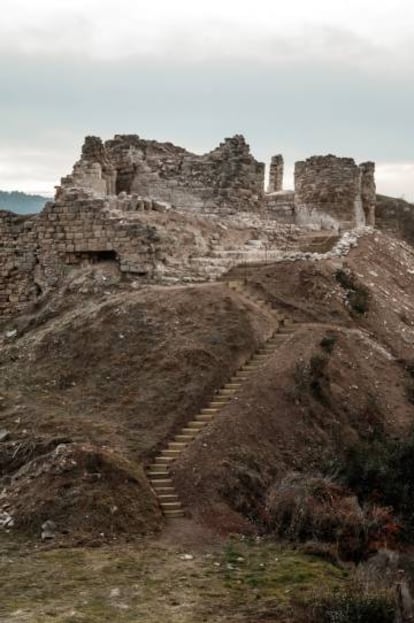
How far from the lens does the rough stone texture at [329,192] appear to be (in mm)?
30344

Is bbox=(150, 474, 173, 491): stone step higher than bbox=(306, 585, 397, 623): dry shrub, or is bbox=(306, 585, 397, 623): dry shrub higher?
bbox=(150, 474, 173, 491): stone step

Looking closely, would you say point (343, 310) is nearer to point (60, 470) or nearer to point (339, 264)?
point (339, 264)

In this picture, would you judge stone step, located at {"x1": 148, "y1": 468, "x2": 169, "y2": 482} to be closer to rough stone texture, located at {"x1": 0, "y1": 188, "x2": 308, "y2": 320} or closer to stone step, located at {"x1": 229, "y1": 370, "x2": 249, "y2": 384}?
stone step, located at {"x1": 229, "y1": 370, "x2": 249, "y2": 384}

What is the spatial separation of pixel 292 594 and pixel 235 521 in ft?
8.88

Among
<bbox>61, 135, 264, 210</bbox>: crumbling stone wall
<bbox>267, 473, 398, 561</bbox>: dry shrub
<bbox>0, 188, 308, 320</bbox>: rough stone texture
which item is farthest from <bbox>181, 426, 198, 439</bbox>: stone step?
<bbox>61, 135, 264, 210</bbox>: crumbling stone wall

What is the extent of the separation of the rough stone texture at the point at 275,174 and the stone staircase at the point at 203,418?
1735 cm

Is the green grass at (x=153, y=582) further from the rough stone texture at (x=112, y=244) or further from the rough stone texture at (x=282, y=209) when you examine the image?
the rough stone texture at (x=282, y=209)

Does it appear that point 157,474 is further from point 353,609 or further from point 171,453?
point 353,609

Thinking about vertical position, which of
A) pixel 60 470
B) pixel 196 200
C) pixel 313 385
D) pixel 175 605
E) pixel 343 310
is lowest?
pixel 175 605

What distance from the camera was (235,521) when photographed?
555 inches

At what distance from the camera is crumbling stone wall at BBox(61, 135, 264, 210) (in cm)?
2531

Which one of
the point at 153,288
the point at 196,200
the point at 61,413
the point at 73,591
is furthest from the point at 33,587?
the point at 196,200

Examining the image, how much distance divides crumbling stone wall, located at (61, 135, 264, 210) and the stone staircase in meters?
6.34

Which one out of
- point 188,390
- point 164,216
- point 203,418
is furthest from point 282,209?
point 203,418
